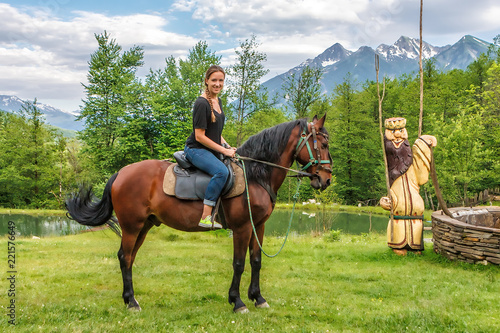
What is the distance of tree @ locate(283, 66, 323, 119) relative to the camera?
1361 inches

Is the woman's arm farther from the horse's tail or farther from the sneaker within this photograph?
the horse's tail

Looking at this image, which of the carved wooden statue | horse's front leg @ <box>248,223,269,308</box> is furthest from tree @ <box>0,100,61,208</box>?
horse's front leg @ <box>248,223,269,308</box>

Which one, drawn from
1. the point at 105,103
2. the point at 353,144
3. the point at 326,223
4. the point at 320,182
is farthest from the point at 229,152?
the point at 353,144

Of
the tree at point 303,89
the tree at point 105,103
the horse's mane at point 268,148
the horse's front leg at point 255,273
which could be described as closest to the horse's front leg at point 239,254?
the horse's front leg at point 255,273

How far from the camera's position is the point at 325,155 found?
5.07m

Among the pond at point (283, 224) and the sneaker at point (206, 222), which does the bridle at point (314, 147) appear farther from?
the pond at point (283, 224)

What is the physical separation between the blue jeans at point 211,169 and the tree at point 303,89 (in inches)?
1189

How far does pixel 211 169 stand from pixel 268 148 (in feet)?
2.92

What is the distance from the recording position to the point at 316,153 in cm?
506

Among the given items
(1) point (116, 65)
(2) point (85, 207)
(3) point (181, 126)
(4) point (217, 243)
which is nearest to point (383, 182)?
(3) point (181, 126)

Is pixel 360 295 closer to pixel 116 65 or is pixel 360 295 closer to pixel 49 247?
pixel 49 247

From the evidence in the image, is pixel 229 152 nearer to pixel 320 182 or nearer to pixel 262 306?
pixel 320 182

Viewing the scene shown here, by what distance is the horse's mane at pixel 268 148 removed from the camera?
17.1 feet

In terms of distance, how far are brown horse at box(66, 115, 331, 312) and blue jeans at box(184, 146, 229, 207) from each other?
→ 0.31 m
